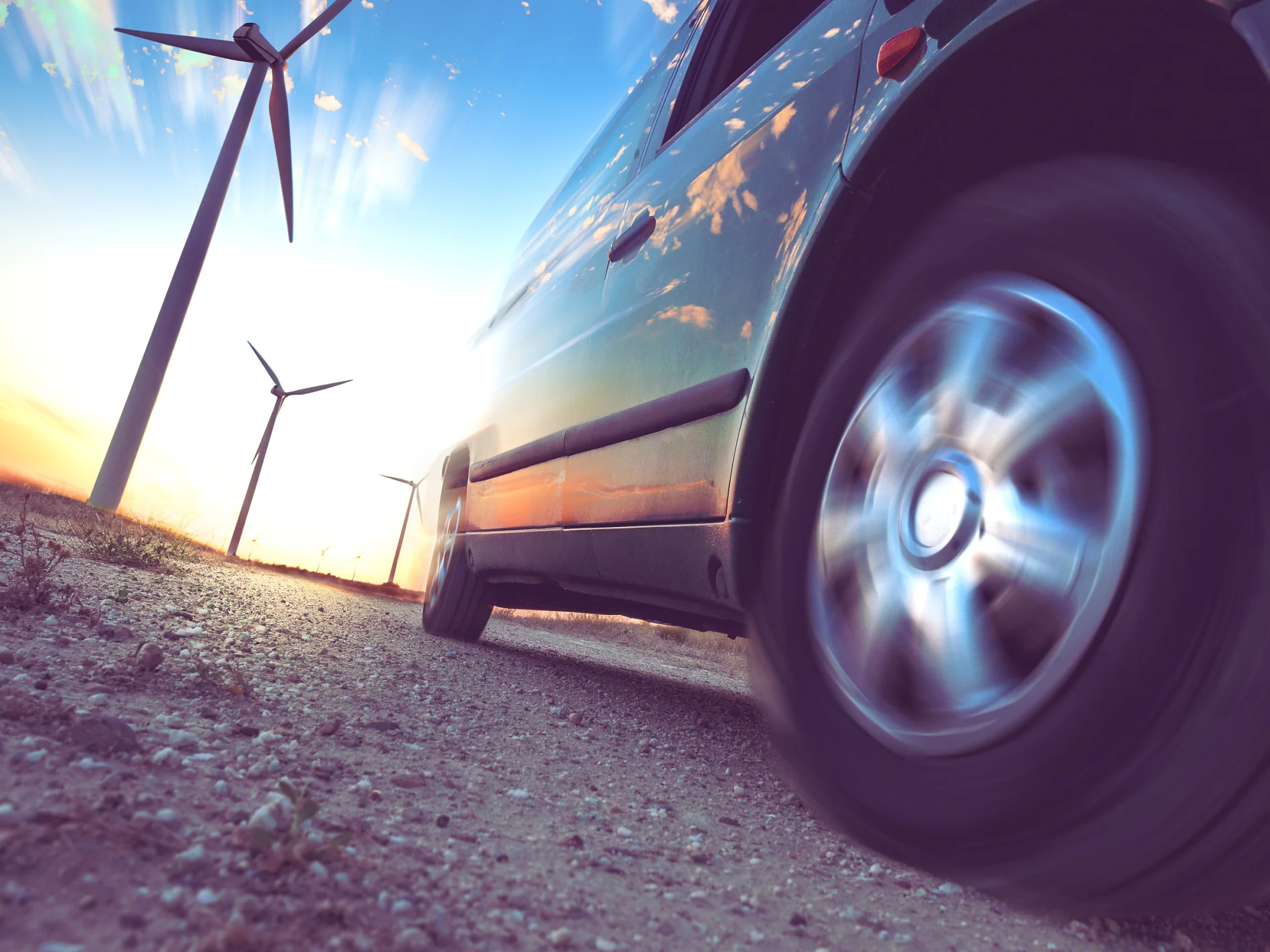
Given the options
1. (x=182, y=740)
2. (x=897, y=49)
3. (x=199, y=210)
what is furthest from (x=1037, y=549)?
(x=199, y=210)

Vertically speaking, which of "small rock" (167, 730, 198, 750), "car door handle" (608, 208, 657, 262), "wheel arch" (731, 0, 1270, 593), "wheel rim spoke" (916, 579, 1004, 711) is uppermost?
"car door handle" (608, 208, 657, 262)

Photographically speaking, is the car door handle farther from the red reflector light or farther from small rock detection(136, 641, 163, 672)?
small rock detection(136, 641, 163, 672)

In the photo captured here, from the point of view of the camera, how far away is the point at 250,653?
7.66 feet

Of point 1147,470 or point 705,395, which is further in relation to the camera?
point 705,395

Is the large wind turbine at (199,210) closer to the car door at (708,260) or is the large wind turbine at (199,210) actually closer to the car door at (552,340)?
the car door at (552,340)

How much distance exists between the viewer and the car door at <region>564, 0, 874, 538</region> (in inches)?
68.0

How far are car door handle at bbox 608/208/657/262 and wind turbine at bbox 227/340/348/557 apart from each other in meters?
16.2

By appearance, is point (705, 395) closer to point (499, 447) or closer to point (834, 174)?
point (834, 174)

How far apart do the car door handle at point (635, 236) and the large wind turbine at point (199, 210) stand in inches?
433

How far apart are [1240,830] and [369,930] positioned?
101 centimetres

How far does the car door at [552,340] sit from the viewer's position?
273cm

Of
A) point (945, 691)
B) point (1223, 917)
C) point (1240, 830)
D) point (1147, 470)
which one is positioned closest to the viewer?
point (1240, 830)

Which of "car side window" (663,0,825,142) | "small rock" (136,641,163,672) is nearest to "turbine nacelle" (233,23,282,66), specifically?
"car side window" (663,0,825,142)

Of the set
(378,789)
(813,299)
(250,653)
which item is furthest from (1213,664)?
(250,653)
